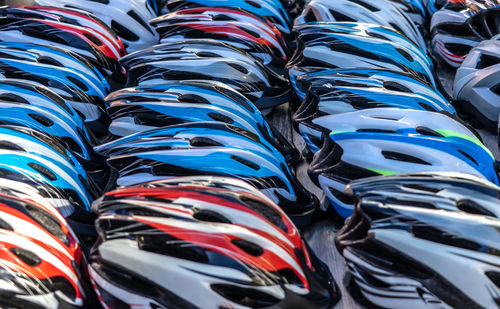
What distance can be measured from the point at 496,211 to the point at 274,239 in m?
0.68

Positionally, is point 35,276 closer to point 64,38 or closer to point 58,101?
point 58,101

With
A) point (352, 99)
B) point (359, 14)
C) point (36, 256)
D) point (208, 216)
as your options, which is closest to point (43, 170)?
point (36, 256)

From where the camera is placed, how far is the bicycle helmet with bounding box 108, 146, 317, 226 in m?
2.12

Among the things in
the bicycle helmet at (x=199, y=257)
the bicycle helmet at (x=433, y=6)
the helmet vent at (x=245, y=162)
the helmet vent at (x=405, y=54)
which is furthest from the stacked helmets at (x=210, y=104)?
the bicycle helmet at (x=433, y=6)

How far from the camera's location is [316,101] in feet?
7.98

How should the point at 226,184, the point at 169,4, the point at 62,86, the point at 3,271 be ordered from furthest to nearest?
the point at 169,4
the point at 62,86
the point at 226,184
the point at 3,271

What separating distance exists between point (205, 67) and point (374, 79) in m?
0.80

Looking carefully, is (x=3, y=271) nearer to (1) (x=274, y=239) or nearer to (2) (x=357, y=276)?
(1) (x=274, y=239)

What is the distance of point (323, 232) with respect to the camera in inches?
86.4

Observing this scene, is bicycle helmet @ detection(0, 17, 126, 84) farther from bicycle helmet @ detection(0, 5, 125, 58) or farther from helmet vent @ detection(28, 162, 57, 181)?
helmet vent @ detection(28, 162, 57, 181)

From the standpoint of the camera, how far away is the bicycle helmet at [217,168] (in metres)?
2.12

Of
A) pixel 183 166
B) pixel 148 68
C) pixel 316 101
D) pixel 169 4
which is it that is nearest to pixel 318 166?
pixel 316 101

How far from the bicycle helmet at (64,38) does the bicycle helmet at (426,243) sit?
5.70ft

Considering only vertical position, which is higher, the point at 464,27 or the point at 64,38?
the point at 64,38
